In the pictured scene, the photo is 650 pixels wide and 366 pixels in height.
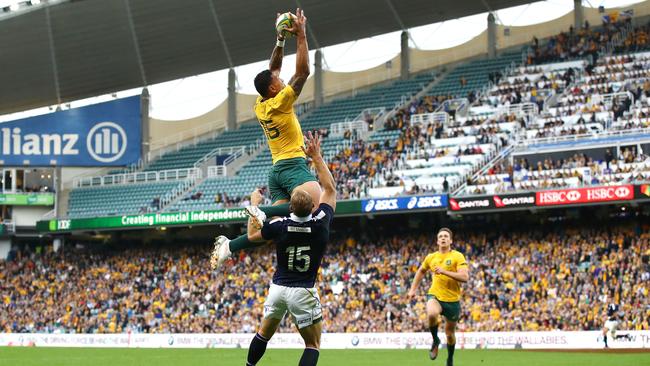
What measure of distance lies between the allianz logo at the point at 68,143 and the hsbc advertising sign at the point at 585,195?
27.1 metres

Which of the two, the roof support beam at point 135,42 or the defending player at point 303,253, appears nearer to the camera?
the defending player at point 303,253

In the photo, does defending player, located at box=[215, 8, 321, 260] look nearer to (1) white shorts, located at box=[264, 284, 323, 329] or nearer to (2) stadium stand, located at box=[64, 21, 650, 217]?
(1) white shorts, located at box=[264, 284, 323, 329]

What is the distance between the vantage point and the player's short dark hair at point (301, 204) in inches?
454

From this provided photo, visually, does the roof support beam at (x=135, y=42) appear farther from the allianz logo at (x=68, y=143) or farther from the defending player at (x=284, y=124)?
the defending player at (x=284, y=124)

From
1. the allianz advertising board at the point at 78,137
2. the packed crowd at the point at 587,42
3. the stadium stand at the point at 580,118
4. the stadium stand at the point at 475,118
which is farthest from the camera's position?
the allianz advertising board at the point at 78,137

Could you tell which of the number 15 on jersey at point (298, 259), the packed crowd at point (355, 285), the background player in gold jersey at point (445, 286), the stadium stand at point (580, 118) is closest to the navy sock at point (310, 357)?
the number 15 on jersey at point (298, 259)

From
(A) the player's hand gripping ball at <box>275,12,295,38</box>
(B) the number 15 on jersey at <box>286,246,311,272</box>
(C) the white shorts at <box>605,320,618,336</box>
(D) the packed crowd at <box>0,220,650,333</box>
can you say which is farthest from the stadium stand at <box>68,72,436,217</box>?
(B) the number 15 on jersey at <box>286,246,311,272</box>

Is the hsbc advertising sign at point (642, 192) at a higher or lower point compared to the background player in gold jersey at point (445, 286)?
higher

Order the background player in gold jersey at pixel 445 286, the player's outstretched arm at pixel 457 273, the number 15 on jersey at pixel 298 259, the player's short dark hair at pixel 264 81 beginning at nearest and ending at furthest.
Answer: the number 15 on jersey at pixel 298 259 < the player's short dark hair at pixel 264 81 < the player's outstretched arm at pixel 457 273 < the background player in gold jersey at pixel 445 286

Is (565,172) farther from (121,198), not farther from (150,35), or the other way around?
(121,198)

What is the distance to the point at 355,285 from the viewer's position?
140ft

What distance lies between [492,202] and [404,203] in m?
4.08

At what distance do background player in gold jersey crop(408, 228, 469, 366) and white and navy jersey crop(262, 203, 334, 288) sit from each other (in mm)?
6492

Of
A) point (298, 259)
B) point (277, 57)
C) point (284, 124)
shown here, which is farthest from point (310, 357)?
point (277, 57)
